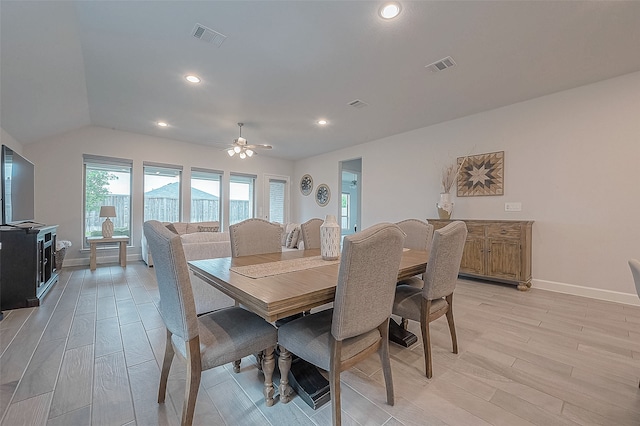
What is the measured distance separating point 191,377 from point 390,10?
2696 millimetres

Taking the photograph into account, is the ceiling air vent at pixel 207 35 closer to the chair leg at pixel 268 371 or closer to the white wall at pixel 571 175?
the chair leg at pixel 268 371

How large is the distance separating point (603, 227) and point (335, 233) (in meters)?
3.54

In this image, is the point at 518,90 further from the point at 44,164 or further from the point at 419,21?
the point at 44,164

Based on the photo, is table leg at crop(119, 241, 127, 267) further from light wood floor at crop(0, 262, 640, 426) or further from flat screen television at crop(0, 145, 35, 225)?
light wood floor at crop(0, 262, 640, 426)


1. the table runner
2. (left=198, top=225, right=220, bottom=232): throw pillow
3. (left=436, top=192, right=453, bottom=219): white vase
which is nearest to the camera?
the table runner

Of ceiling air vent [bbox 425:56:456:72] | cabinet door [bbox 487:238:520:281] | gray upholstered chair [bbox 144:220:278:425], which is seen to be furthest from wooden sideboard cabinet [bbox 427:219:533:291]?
gray upholstered chair [bbox 144:220:278:425]

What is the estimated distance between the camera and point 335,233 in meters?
1.95

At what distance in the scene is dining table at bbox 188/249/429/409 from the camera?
1.09m

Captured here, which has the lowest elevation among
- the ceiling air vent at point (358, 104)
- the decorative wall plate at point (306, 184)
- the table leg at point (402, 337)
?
the table leg at point (402, 337)

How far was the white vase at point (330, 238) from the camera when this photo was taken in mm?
1932

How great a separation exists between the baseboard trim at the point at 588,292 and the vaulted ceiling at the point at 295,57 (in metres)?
2.55

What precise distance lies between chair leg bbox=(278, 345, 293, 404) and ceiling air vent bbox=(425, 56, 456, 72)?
3.03 metres

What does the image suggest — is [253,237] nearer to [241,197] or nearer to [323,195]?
[323,195]

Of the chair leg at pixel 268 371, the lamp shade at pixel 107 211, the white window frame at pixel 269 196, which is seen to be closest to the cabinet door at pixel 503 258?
the chair leg at pixel 268 371
